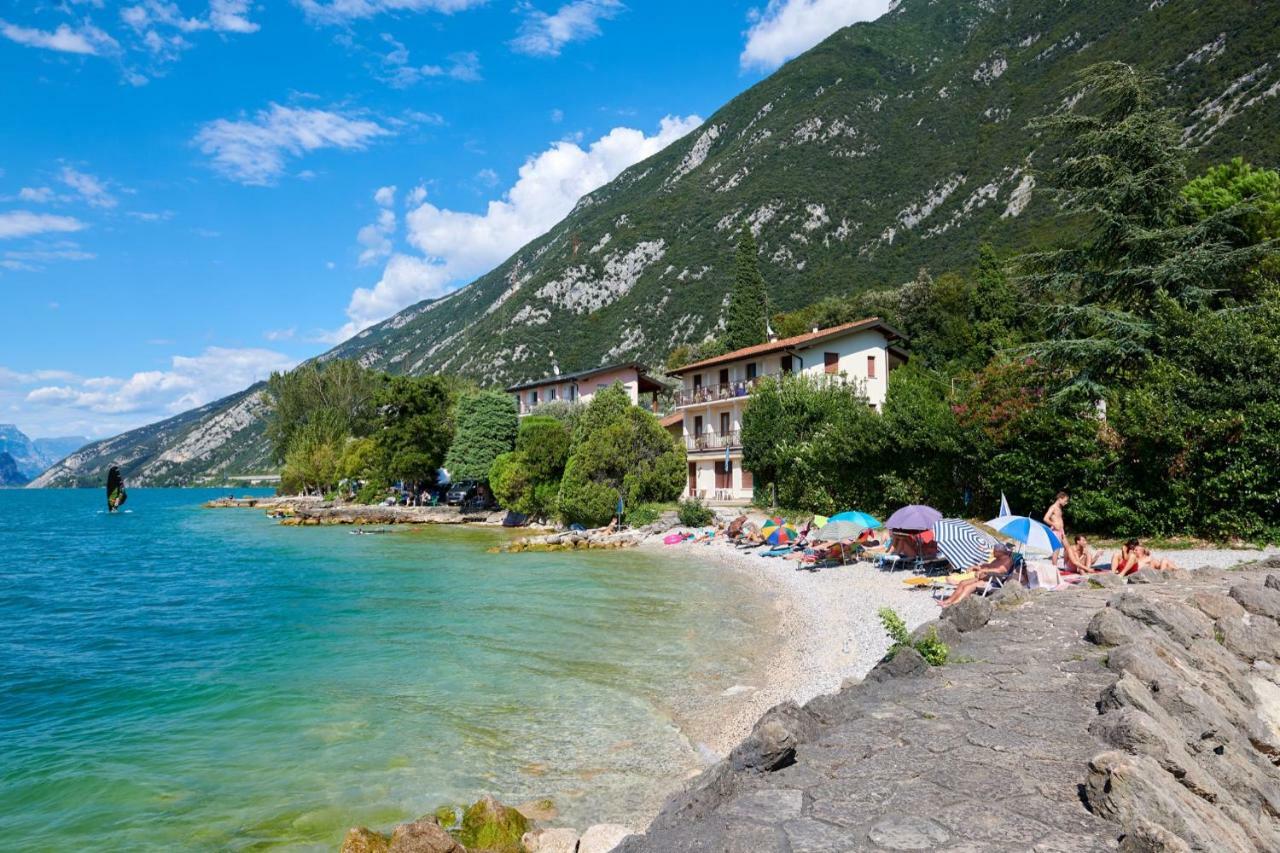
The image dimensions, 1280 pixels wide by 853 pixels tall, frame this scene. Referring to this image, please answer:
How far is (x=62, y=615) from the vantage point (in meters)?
21.6

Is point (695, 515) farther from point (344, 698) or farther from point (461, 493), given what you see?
point (461, 493)

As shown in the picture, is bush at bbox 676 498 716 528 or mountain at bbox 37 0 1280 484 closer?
bush at bbox 676 498 716 528

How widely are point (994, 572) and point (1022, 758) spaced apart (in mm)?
10551

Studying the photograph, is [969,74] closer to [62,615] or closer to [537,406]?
[537,406]

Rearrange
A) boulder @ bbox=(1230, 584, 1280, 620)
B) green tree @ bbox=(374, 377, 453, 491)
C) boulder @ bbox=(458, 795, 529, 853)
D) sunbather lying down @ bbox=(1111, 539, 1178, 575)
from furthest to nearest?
1. green tree @ bbox=(374, 377, 453, 491)
2. sunbather lying down @ bbox=(1111, 539, 1178, 575)
3. boulder @ bbox=(1230, 584, 1280, 620)
4. boulder @ bbox=(458, 795, 529, 853)

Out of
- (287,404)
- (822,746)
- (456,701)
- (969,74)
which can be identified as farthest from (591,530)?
(969,74)

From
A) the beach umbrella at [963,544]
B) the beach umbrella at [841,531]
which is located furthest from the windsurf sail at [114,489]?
the beach umbrella at [963,544]

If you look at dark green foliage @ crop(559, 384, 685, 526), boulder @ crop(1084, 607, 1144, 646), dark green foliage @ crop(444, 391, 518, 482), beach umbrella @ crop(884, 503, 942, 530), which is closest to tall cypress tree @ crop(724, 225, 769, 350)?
dark green foliage @ crop(444, 391, 518, 482)

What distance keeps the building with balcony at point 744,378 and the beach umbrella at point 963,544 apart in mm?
20923

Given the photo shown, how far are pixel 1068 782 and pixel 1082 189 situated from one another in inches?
901

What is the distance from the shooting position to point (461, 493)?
63969 mm

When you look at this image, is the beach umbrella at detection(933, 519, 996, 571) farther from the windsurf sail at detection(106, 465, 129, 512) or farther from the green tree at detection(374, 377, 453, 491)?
the windsurf sail at detection(106, 465, 129, 512)

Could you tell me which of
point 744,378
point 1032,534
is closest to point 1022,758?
point 1032,534

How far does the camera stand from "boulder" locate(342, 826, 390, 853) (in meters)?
6.59
